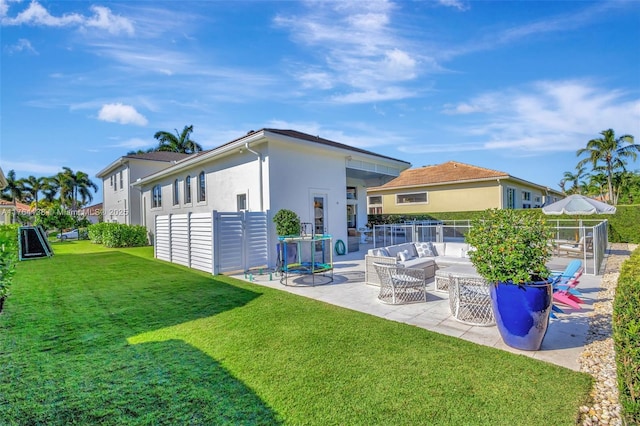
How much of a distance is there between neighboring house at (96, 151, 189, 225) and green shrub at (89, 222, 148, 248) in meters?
3.05

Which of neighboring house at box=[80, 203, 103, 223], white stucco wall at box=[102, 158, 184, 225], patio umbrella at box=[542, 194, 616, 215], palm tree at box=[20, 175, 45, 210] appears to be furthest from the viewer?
palm tree at box=[20, 175, 45, 210]

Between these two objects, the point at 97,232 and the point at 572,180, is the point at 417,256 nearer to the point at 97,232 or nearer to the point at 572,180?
the point at 97,232

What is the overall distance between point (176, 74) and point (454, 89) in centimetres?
1148

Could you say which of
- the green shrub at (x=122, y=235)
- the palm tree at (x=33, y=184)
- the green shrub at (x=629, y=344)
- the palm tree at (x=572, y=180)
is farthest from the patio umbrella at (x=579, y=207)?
the palm tree at (x=33, y=184)

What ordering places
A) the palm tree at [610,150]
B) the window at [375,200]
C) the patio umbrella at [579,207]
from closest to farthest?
the patio umbrella at [579,207]
the window at [375,200]
the palm tree at [610,150]

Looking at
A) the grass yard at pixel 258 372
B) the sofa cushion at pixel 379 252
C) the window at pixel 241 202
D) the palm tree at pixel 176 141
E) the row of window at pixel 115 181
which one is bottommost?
the grass yard at pixel 258 372

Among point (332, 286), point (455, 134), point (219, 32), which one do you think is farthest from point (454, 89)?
point (332, 286)

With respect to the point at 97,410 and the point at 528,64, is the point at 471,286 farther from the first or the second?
the point at 528,64

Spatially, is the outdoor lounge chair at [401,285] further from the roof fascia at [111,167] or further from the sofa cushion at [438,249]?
the roof fascia at [111,167]

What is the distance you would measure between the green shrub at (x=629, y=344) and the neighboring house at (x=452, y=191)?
59.8 feet

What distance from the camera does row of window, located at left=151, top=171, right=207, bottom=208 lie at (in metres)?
14.9

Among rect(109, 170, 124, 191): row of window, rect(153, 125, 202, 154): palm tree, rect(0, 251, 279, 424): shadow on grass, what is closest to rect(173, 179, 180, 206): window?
rect(109, 170, 124, 191): row of window

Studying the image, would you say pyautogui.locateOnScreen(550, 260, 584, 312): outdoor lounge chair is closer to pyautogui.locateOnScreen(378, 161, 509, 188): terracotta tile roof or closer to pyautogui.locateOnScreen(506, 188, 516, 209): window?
pyautogui.locateOnScreen(378, 161, 509, 188): terracotta tile roof

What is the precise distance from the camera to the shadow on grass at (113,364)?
274 cm
